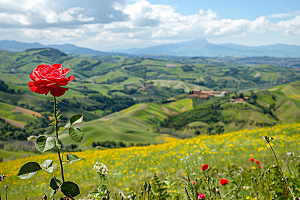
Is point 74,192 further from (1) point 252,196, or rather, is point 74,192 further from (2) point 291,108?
(2) point 291,108

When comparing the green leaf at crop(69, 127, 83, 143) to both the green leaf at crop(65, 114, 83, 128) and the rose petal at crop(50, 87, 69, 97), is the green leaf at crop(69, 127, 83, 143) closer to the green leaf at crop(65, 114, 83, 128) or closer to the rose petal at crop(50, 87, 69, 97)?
the green leaf at crop(65, 114, 83, 128)

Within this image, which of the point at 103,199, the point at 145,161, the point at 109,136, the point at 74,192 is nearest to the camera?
the point at 74,192

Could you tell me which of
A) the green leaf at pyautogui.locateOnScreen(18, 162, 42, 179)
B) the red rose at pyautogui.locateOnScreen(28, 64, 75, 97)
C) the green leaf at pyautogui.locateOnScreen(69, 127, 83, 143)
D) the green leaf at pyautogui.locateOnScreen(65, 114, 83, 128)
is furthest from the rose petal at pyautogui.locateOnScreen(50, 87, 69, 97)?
the green leaf at pyautogui.locateOnScreen(18, 162, 42, 179)

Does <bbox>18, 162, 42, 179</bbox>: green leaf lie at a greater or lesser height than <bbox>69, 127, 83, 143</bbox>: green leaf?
lesser

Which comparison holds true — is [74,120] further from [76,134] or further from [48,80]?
[48,80]

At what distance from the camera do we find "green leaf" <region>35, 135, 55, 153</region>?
9.67 ft

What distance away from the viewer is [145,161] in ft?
39.3

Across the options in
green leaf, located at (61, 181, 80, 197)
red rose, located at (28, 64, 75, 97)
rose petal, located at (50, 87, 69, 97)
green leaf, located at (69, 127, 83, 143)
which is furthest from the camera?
green leaf, located at (61, 181, 80, 197)

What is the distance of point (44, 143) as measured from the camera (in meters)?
3.06

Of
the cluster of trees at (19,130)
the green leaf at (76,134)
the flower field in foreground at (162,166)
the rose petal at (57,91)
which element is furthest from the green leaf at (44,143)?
the cluster of trees at (19,130)

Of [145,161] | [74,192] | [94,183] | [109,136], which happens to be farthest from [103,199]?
[109,136]

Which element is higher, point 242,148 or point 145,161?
point 242,148

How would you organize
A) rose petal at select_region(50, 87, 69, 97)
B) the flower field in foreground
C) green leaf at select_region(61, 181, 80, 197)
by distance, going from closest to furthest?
rose petal at select_region(50, 87, 69, 97)
green leaf at select_region(61, 181, 80, 197)
the flower field in foreground

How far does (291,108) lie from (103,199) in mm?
244418
